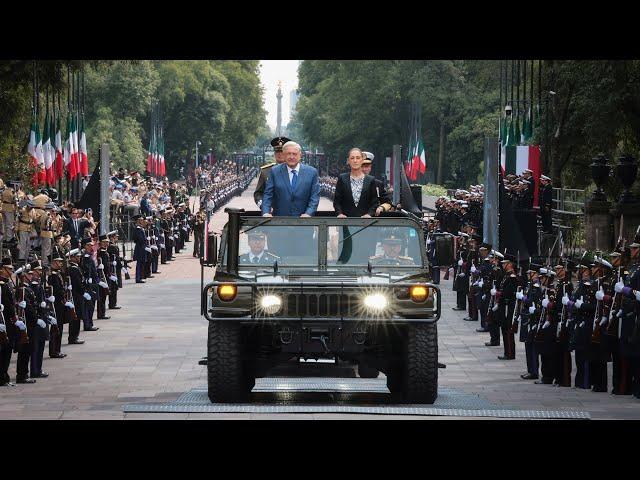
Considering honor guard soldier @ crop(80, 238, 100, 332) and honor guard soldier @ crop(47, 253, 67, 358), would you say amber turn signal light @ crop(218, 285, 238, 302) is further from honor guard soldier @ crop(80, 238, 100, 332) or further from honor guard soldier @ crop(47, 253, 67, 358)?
honor guard soldier @ crop(80, 238, 100, 332)

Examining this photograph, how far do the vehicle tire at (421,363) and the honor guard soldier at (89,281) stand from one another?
1299 centimetres

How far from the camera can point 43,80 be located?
150 feet

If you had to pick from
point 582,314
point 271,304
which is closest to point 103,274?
point 582,314

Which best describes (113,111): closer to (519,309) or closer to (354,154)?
(519,309)

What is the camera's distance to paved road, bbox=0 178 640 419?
746 inches

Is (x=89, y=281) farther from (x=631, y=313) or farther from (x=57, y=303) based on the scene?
(x=631, y=313)

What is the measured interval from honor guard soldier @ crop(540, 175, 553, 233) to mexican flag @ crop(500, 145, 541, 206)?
0.48ft

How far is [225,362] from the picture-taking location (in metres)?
16.5

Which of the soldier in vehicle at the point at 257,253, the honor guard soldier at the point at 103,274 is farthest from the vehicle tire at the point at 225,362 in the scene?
Result: the honor guard soldier at the point at 103,274

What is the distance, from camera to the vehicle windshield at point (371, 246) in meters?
17.1

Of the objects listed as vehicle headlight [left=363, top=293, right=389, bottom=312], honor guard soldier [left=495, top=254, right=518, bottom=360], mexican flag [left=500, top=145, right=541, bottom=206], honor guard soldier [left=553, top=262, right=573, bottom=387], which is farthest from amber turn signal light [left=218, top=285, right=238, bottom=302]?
mexican flag [left=500, top=145, right=541, bottom=206]

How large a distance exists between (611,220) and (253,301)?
23.0m

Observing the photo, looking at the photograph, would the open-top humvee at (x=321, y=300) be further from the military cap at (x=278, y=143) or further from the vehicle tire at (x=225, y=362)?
the military cap at (x=278, y=143)

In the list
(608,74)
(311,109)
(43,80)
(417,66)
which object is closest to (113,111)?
(417,66)
